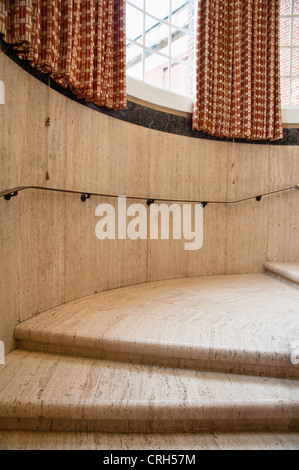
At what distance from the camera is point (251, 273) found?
3.82m

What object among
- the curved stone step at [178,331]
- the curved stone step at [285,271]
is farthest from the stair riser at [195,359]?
the curved stone step at [285,271]

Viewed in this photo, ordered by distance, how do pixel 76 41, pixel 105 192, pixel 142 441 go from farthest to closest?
pixel 105 192 → pixel 76 41 → pixel 142 441

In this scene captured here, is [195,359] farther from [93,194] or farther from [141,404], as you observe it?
[93,194]

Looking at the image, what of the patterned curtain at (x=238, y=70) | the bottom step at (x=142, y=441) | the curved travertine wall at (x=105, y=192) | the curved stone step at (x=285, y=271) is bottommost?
the bottom step at (x=142, y=441)

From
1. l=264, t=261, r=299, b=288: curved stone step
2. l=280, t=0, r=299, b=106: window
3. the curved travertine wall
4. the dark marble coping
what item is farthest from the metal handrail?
l=280, t=0, r=299, b=106: window

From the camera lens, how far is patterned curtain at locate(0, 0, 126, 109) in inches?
65.1

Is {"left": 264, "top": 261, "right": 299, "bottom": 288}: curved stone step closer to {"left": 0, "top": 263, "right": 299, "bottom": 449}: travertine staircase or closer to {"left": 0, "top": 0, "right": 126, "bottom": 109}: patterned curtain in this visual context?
{"left": 0, "top": 263, "right": 299, "bottom": 449}: travertine staircase

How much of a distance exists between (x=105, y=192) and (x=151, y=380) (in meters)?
1.70

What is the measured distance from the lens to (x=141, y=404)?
1.31 metres

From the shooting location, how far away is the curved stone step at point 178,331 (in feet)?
5.21

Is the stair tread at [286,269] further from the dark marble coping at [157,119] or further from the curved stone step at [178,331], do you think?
the dark marble coping at [157,119]

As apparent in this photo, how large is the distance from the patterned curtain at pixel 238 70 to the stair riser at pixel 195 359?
2.56m

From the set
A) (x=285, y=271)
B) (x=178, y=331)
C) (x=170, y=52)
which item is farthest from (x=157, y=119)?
(x=178, y=331)
